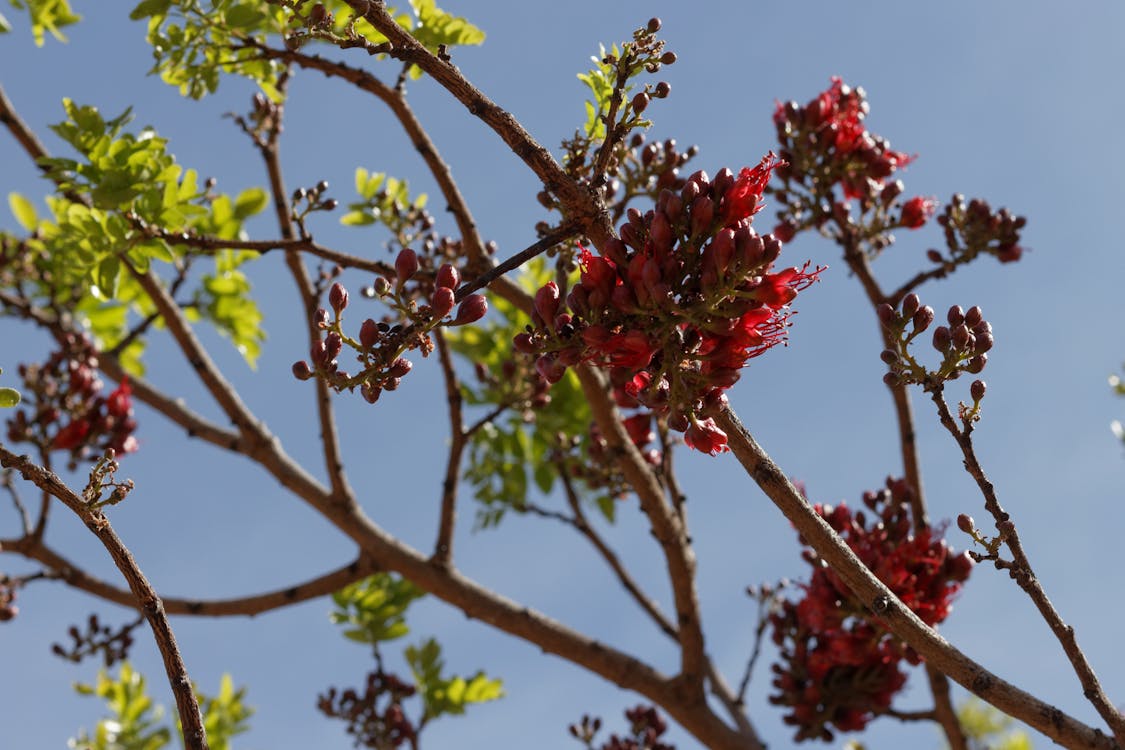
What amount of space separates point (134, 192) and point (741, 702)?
323cm

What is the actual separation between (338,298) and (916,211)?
Result: 3.18 metres

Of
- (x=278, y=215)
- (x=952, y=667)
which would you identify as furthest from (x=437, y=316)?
(x=278, y=215)

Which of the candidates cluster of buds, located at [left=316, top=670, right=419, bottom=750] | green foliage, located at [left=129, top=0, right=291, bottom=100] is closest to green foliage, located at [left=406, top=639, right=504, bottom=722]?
cluster of buds, located at [left=316, top=670, right=419, bottom=750]

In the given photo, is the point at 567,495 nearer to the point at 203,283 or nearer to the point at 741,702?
the point at 741,702

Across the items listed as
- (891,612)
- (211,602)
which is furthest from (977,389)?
(211,602)

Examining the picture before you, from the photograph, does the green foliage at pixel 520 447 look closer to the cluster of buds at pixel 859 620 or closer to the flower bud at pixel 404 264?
the cluster of buds at pixel 859 620

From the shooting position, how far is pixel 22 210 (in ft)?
18.9

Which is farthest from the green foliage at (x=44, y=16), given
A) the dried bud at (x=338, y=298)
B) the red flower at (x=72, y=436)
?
the dried bud at (x=338, y=298)

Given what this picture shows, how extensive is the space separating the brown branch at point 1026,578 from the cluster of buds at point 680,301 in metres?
0.52

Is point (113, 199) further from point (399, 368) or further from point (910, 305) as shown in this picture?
point (910, 305)

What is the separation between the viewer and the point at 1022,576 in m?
2.40

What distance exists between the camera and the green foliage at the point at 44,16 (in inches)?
171

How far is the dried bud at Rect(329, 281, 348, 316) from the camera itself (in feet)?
7.29

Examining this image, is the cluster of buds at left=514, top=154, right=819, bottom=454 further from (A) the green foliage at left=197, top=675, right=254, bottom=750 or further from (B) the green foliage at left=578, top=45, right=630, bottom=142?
(A) the green foliage at left=197, top=675, right=254, bottom=750
